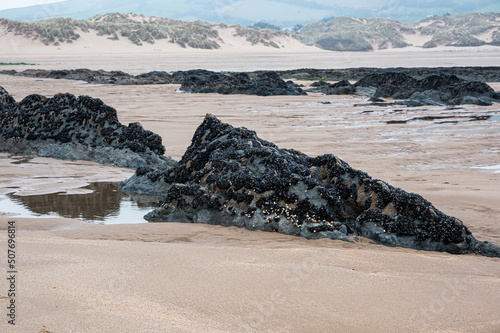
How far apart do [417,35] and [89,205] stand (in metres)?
127

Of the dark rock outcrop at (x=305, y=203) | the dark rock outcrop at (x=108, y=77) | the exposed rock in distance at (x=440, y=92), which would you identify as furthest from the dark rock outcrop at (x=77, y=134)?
the dark rock outcrop at (x=108, y=77)

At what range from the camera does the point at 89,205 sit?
16.0 feet

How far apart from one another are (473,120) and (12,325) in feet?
43.1

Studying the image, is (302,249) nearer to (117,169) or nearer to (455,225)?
(455,225)

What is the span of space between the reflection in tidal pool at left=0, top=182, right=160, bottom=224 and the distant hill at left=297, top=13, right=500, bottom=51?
10067cm

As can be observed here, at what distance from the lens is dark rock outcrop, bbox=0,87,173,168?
7.27 metres

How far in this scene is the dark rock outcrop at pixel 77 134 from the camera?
7273 millimetres

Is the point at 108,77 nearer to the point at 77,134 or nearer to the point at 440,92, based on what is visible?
the point at 440,92

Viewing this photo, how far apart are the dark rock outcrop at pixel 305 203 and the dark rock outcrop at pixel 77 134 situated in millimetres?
2778

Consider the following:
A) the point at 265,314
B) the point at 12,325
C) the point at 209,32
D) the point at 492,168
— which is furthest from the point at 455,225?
the point at 209,32

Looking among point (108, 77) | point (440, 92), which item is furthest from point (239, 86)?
point (108, 77)

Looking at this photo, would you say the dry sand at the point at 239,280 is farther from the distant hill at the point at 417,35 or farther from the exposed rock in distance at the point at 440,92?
the distant hill at the point at 417,35

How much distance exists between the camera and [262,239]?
3811 millimetres

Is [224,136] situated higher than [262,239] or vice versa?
[224,136]
